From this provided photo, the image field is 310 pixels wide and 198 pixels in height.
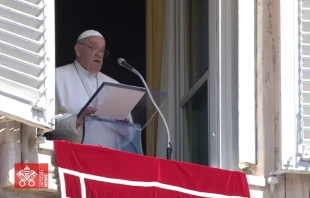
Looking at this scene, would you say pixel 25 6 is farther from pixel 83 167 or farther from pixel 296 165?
pixel 296 165

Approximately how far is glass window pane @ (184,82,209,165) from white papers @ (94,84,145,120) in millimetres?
749

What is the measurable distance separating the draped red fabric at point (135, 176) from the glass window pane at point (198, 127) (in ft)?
2.70

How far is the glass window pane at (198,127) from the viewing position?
34.1ft

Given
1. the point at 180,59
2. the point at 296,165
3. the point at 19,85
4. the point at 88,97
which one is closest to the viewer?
the point at 19,85

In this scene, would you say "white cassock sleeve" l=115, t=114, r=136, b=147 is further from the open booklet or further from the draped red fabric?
the draped red fabric

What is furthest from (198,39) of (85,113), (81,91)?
(85,113)

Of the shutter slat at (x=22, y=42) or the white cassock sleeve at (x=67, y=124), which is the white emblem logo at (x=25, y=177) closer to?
the shutter slat at (x=22, y=42)

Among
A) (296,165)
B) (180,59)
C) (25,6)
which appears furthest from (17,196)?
(180,59)

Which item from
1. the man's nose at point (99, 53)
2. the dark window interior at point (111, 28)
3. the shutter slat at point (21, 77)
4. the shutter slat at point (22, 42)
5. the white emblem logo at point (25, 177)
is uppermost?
the dark window interior at point (111, 28)

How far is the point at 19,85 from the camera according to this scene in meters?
8.87

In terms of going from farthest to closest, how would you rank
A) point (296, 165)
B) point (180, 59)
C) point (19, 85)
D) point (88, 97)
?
point (180, 59), point (88, 97), point (296, 165), point (19, 85)

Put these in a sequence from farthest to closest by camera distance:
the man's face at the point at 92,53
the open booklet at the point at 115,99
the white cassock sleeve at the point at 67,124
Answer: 1. the man's face at the point at 92,53
2. the white cassock sleeve at the point at 67,124
3. the open booklet at the point at 115,99

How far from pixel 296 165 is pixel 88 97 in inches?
52.2

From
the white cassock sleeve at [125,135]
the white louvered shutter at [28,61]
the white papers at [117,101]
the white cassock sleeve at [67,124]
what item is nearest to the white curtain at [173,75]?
the white cassock sleeve at [125,135]
